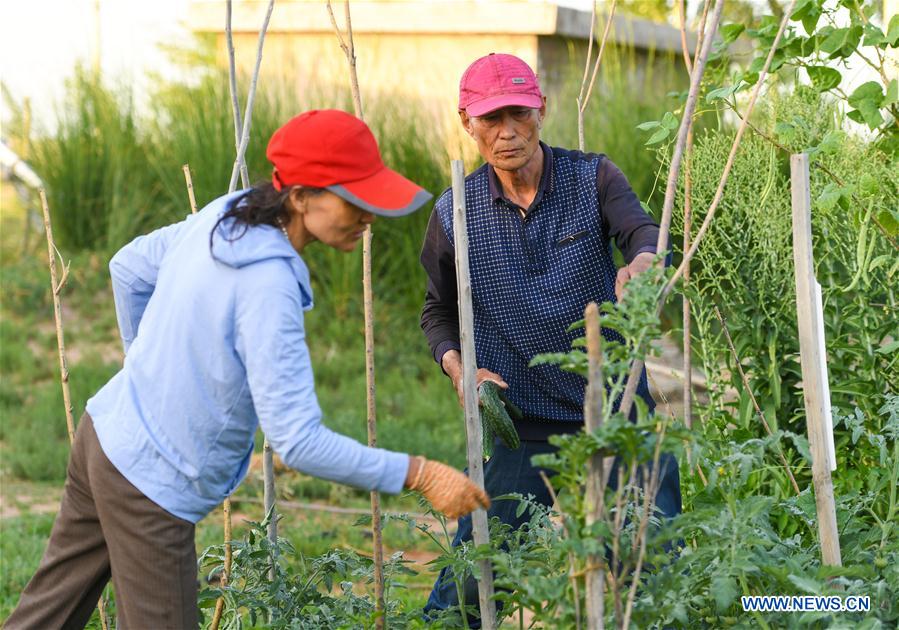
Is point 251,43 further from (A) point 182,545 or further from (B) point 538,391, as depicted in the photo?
(A) point 182,545

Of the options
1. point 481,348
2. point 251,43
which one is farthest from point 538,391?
point 251,43

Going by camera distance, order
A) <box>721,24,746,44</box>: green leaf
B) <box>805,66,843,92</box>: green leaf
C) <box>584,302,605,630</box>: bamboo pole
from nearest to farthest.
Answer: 1. <box>584,302,605,630</box>: bamboo pole
2. <box>805,66,843,92</box>: green leaf
3. <box>721,24,746,44</box>: green leaf

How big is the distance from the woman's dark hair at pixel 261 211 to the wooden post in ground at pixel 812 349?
3.48ft

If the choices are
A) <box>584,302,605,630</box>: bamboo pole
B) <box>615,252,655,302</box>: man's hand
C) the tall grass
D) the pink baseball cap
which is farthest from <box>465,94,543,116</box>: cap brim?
the tall grass

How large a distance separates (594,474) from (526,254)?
1001mm

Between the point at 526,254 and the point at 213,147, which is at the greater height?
the point at 213,147

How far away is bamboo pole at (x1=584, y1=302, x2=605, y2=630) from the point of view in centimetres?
207

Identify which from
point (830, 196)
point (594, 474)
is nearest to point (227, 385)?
point (594, 474)

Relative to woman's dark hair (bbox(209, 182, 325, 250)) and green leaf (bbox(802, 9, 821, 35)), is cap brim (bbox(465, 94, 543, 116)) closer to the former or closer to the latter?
woman's dark hair (bbox(209, 182, 325, 250))

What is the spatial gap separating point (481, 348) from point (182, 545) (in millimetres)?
1103

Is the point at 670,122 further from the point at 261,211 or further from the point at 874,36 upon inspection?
the point at 261,211

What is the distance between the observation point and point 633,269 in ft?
8.13

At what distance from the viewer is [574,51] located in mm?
8414

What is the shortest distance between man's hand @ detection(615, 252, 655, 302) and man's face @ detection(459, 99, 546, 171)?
19.8 inches
